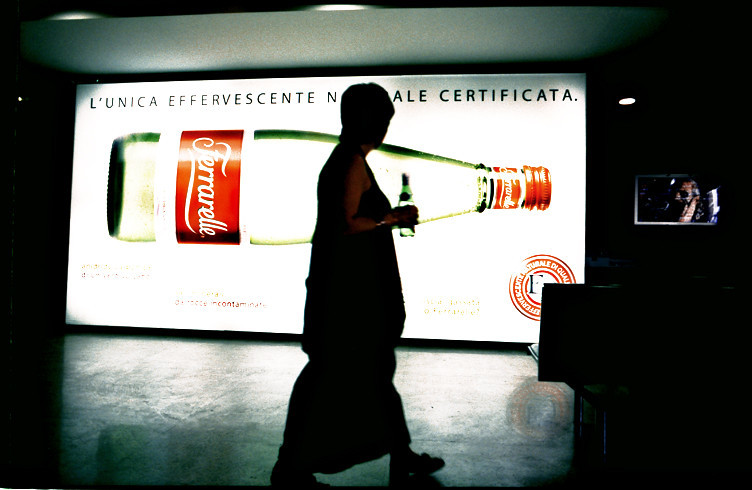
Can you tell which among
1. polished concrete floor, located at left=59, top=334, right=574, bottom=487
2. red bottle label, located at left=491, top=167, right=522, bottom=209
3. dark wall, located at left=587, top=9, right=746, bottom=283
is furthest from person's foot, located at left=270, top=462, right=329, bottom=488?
dark wall, located at left=587, top=9, right=746, bottom=283

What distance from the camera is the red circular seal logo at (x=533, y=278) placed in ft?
11.5

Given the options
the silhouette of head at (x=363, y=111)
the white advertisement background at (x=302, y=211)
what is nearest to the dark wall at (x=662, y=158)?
the white advertisement background at (x=302, y=211)

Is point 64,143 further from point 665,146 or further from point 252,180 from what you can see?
point 665,146

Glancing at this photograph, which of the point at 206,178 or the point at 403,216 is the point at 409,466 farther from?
the point at 206,178

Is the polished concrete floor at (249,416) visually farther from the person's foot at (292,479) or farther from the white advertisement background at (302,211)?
the white advertisement background at (302,211)

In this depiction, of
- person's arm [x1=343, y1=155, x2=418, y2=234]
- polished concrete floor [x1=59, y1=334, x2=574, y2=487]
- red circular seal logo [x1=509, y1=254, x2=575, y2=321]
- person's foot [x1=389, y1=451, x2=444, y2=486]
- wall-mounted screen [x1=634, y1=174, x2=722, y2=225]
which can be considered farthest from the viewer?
wall-mounted screen [x1=634, y1=174, x2=722, y2=225]

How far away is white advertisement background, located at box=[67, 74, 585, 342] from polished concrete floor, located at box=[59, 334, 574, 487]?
1.28 ft

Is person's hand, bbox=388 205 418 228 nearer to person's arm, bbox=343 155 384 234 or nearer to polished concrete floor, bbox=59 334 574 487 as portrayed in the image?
person's arm, bbox=343 155 384 234

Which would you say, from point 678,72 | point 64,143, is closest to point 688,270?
point 678,72

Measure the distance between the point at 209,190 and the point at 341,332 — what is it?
264cm

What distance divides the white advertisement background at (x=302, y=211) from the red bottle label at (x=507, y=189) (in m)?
0.06

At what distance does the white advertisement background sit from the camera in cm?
351

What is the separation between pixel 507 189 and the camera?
11.8ft

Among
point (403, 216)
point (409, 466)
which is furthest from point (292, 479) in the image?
point (403, 216)
